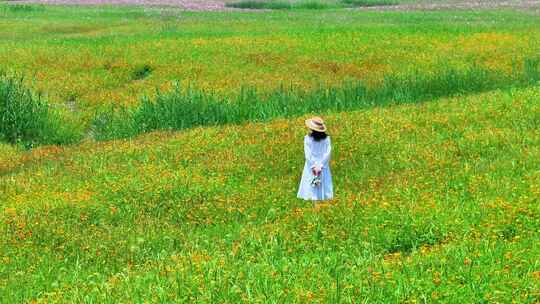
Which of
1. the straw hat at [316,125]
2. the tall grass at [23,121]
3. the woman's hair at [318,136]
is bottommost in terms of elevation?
the tall grass at [23,121]

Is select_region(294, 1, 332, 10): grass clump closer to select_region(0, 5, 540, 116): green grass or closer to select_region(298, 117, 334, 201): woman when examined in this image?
select_region(0, 5, 540, 116): green grass

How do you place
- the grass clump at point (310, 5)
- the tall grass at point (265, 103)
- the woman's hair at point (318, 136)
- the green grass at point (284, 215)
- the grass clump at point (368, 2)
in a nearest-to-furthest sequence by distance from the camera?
the green grass at point (284, 215)
the woman's hair at point (318, 136)
the tall grass at point (265, 103)
the grass clump at point (310, 5)
the grass clump at point (368, 2)

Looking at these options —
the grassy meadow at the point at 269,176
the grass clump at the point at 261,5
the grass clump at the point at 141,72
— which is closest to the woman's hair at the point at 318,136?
the grassy meadow at the point at 269,176

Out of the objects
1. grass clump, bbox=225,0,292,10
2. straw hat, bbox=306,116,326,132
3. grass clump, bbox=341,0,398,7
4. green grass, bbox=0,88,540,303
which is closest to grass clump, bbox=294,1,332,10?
grass clump, bbox=225,0,292,10

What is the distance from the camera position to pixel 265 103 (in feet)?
71.8

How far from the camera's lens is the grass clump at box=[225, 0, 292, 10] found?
58.2m

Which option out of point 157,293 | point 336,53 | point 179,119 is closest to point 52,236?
point 157,293

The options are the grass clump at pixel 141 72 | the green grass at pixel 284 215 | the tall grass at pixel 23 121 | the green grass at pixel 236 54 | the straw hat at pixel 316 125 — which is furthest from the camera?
the grass clump at pixel 141 72

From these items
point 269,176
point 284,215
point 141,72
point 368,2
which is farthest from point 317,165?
point 368,2

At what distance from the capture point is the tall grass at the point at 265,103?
21.0m

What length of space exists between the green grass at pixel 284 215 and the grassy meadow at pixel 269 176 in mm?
42

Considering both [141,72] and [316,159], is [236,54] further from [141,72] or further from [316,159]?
[316,159]

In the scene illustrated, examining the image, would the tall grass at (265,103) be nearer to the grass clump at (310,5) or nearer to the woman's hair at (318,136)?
the woman's hair at (318,136)

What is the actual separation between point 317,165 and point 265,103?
881cm
